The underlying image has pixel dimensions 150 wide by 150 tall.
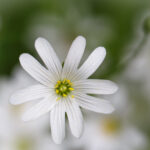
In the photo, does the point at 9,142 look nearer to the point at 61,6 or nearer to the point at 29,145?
the point at 29,145

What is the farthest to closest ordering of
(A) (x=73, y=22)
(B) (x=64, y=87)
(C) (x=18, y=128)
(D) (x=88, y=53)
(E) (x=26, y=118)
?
(A) (x=73, y=22) < (D) (x=88, y=53) < (C) (x=18, y=128) < (B) (x=64, y=87) < (E) (x=26, y=118)

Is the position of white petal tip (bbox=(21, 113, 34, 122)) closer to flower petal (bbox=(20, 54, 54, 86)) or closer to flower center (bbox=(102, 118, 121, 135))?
flower petal (bbox=(20, 54, 54, 86))

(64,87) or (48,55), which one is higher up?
(48,55)

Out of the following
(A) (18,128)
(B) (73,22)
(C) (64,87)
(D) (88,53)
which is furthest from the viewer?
(B) (73,22)

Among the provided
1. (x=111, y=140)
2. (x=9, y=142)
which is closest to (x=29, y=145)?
(x=9, y=142)

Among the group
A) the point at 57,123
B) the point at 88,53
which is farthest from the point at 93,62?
the point at 88,53

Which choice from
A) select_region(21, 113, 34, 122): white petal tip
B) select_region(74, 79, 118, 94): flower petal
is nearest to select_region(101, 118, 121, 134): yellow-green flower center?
select_region(74, 79, 118, 94): flower petal

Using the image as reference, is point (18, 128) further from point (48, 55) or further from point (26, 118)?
point (48, 55)
